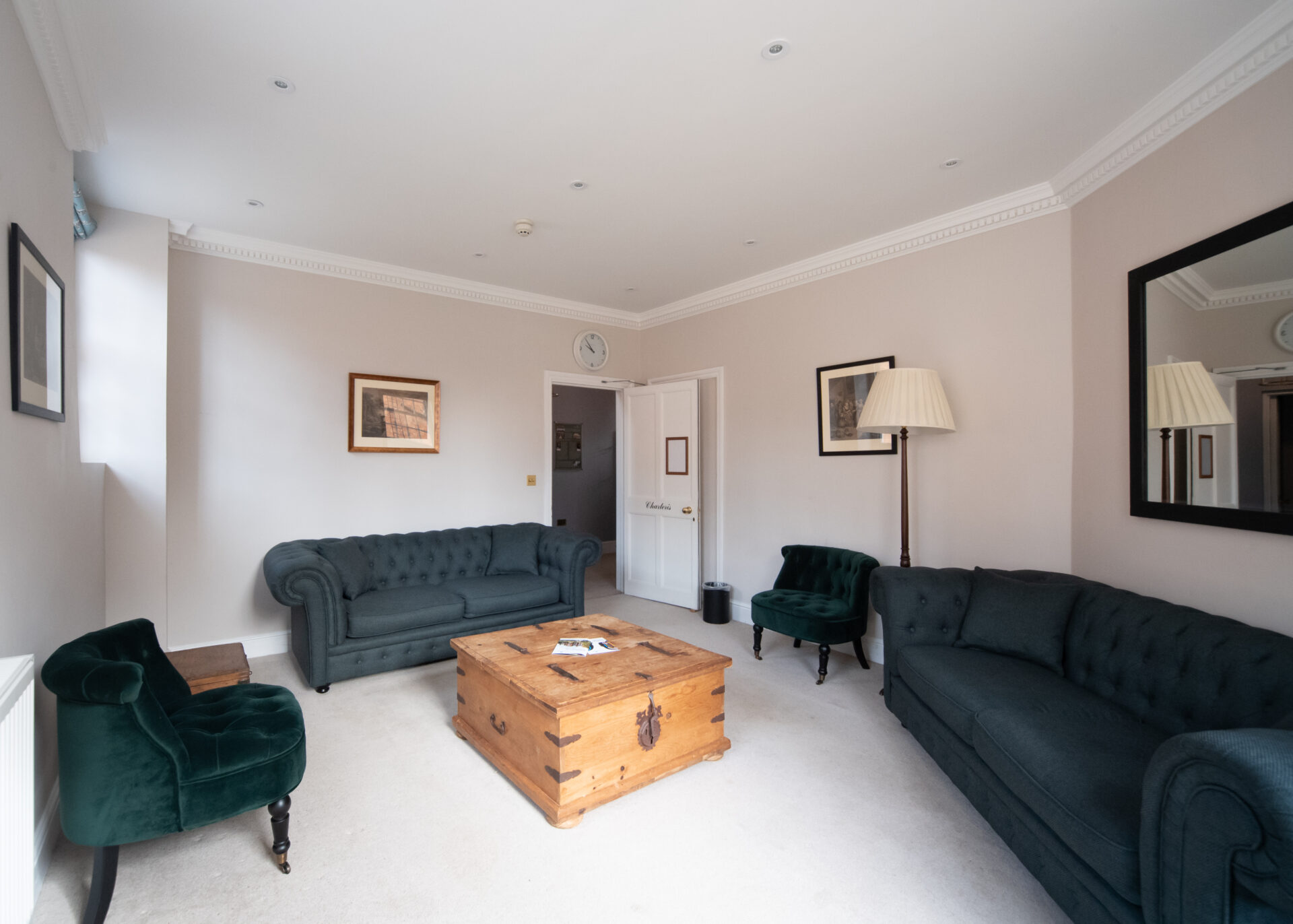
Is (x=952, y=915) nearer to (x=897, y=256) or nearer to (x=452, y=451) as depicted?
(x=897, y=256)

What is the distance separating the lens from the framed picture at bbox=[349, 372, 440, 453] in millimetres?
4656

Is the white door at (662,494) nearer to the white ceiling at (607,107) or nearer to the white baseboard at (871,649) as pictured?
the white baseboard at (871,649)

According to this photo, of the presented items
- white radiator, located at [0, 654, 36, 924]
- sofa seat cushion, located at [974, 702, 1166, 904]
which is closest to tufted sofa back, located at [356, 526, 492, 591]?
white radiator, located at [0, 654, 36, 924]

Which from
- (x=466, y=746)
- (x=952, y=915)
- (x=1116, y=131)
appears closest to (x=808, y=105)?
(x=1116, y=131)

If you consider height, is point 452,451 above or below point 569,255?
below

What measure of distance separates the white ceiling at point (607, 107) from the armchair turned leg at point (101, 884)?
2.69 meters

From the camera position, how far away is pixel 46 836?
2.06 m

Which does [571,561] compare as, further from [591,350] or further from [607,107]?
[607,107]

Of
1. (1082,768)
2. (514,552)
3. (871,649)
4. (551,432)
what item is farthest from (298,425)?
(1082,768)

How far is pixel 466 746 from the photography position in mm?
2943

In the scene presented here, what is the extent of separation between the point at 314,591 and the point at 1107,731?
149 inches

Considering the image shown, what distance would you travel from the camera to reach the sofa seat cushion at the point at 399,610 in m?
3.74

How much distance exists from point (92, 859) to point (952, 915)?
2.82 m

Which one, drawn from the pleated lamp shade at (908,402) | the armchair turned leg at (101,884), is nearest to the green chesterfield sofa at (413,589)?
the armchair turned leg at (101,884)
